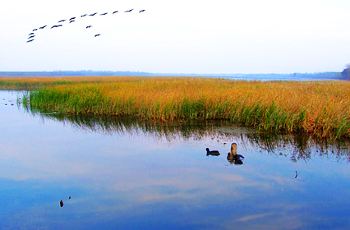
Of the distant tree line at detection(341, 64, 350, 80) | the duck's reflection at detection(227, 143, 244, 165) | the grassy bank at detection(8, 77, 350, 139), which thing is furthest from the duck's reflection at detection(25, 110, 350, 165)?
the distant tree line at detection(341, 64, 350, 80)

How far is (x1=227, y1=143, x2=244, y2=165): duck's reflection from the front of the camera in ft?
31.2

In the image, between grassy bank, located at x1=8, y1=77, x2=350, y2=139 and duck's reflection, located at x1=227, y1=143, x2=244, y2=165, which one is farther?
grassy bank, located at x1=8, y1=77, x2=350, y2=139

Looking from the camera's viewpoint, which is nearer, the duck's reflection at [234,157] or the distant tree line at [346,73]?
the duck's reflection at [234,157]

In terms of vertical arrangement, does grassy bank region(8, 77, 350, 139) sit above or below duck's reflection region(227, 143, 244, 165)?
above

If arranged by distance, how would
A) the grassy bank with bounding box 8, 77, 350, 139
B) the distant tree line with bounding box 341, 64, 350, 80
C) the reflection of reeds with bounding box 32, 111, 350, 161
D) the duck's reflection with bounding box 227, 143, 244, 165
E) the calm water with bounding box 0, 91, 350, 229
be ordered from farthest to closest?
1. the distant tree line with bounding box 341, 64, 350, 80
2. the grassy bank with bounding box 8, 77, 350, 139
3. the reflection of reeds with bounding box 32, 111, 350, 161
4. the duck's reflection with bounding box 227, 143, 244, 165
5. the calm water with bounding box 0, 91, 350, 229

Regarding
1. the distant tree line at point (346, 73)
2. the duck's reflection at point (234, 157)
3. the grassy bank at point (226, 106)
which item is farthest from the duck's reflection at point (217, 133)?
the distant tree line at point (346, 73)

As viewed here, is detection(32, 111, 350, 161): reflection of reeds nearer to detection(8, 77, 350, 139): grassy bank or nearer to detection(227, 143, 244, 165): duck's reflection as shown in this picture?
detection(8, 77, 350, 139): grassy bank

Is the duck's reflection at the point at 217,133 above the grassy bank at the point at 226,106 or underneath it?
underneath

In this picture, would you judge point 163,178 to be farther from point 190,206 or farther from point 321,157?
point 321,157

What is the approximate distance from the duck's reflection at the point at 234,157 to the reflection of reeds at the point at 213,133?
1126mm

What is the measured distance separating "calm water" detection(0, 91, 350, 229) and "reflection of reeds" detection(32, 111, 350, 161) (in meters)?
0.06

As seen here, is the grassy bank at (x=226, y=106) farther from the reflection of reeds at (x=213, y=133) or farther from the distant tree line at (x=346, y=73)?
the distant tree line at (x=346, y=73)

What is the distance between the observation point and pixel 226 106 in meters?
15.8

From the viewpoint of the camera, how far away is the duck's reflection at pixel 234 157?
9.50m
